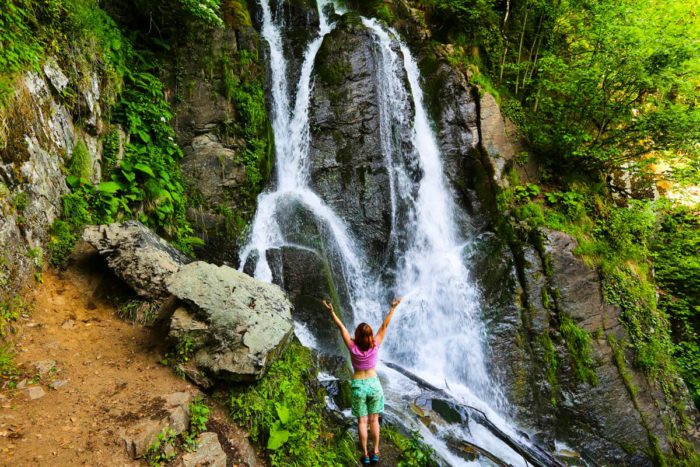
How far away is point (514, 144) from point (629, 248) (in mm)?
3829

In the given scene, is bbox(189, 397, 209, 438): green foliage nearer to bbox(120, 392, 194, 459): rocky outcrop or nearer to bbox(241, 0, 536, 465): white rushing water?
bbox(120, 392, 194, 459): rocky outcrop

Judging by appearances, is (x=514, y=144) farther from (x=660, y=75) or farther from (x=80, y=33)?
(x=80, y=33)

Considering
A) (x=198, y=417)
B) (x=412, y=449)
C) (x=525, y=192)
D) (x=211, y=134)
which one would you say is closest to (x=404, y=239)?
(x=525, y=192)

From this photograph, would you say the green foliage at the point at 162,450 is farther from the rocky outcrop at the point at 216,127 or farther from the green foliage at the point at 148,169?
the rocky outcrop at the point at 216,127

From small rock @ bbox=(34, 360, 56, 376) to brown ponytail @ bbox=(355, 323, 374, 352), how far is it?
3178 mm

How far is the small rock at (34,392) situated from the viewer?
3.24 metres

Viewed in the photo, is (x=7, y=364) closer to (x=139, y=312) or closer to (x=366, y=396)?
(x=139, y=312)

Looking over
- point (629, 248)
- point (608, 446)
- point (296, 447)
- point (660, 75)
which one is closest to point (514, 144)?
point (660, 75)

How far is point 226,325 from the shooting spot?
4109 millimetres

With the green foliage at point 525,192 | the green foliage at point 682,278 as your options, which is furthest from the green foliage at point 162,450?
the green foliage at point 682,278

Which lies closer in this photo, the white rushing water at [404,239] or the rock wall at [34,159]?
the rock wall at [34,159]

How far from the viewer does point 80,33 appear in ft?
19.2

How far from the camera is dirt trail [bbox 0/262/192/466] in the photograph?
284 centimetres

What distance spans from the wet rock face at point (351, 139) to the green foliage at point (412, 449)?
14.0ft
